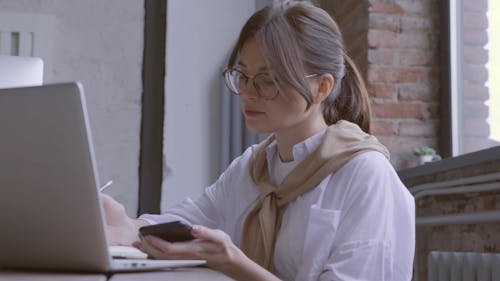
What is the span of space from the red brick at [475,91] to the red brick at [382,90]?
0.86 ft

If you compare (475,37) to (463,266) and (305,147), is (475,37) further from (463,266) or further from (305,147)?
(305,147)

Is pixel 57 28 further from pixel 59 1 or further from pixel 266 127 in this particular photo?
pixel 266 127

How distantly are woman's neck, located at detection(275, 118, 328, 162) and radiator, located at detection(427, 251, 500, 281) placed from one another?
73 centimetres

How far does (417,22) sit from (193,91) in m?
1.05

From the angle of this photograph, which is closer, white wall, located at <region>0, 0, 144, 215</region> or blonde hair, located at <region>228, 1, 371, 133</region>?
blonde hair, located at <region>228, 1, 371, 133</region>

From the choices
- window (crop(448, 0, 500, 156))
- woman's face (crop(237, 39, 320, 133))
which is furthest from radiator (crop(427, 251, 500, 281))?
woman's face (crop(237, 39, 320, 133))

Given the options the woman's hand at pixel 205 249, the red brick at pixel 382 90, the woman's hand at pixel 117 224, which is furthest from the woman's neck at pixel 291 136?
the red brick at pixel 382 90

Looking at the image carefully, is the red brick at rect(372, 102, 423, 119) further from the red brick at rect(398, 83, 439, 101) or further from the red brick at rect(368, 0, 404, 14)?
the red brick at rect(368, 0, 404, 14)

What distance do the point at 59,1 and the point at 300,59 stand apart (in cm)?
210

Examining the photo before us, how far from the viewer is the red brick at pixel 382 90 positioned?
2758 millimetres

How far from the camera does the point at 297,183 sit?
1.42 metres

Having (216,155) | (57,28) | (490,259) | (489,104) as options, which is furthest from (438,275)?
(57,28)

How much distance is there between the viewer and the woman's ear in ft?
4.88

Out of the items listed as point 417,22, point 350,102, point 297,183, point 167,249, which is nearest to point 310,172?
point 297,183
